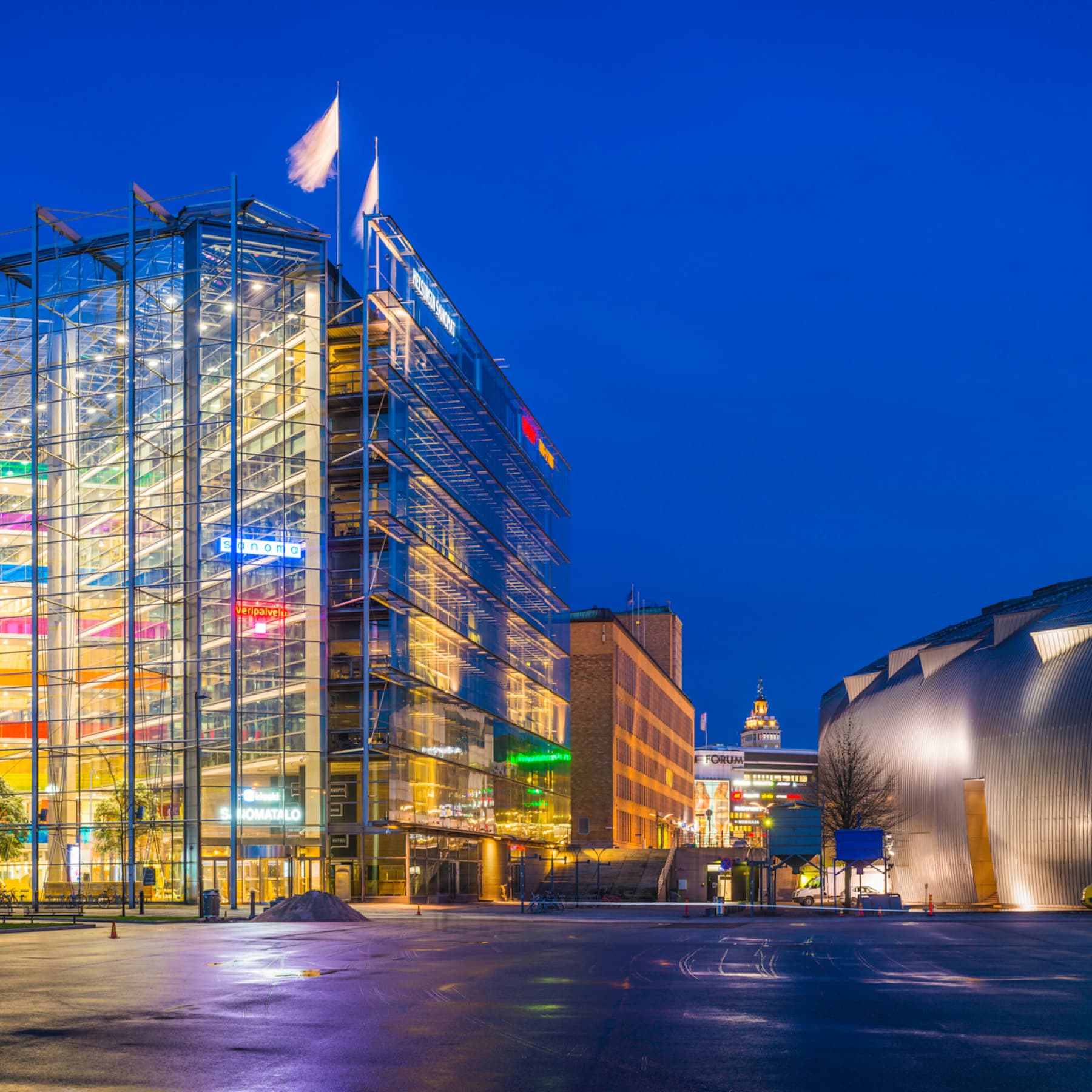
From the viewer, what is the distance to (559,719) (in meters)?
102

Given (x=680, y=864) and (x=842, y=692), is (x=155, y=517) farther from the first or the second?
(x=842, y=692)

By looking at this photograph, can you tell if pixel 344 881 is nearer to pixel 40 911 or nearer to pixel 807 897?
pixel 40 911

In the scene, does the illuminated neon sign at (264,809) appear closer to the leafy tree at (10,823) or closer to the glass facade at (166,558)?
the glass facade at (166,558)

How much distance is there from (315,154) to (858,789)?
5741 cm

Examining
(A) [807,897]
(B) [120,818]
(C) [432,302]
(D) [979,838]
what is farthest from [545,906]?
(D) [979,838]

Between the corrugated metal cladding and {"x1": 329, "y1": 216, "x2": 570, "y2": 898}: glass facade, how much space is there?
27.6 metres

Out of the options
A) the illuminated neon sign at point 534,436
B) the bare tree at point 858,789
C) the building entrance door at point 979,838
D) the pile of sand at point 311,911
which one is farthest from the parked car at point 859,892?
the illuminated neon sign at point 534,436

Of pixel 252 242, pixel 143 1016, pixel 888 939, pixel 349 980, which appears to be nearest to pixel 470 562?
pixel 252 242

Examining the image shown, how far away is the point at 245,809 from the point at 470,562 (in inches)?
893

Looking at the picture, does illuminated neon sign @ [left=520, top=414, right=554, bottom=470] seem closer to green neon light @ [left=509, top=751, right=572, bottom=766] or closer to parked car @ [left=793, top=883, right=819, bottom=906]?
green neon light @ [left=509, top=751, right=572, bottom=766]

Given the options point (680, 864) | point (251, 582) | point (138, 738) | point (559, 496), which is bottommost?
point (680, 864)

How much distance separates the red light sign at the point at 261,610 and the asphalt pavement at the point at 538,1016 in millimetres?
30700

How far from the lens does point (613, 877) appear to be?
79.6 meters

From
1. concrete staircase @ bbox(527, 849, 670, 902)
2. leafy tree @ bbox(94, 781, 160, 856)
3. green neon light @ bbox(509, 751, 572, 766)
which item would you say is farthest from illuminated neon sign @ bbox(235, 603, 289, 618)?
green neon light @ bbox(509, 751, 572, 766)
